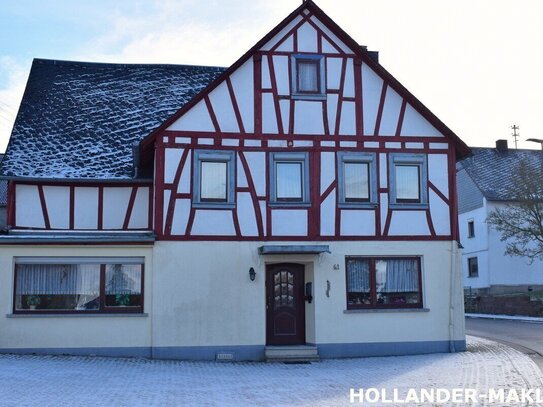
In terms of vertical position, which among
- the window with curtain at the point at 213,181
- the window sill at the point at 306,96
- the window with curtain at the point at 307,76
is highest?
the window with curtain at the point at 307,76

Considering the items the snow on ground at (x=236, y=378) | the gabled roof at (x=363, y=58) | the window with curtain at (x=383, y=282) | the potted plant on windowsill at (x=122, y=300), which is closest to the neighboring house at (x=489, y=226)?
the gabled roof at (x=363, y=58)

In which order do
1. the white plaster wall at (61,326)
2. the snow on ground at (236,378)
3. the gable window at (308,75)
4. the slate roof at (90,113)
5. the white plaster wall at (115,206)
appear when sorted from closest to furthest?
the snow on ground at (236,378)
the white plaster wall at (61,326)
the gable window at (308,75)
the white plaster wall at (115,206)
the slate roof at (90,113)

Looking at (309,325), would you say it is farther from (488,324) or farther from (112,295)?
(488,324)

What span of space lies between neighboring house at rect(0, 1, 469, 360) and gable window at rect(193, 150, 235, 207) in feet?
0.12

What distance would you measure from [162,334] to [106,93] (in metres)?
10.1

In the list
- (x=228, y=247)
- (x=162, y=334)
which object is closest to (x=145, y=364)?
(x=162, y=334)

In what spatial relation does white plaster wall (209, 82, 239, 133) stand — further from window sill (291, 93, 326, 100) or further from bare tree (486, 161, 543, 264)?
bare tree (486, 161, 543, 264)

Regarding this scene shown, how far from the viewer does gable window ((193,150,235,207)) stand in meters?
18.7

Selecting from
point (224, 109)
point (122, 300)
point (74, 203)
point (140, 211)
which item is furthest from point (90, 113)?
point (122, 300)

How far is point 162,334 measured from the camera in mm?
17938

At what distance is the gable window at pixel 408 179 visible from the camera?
19.5 m

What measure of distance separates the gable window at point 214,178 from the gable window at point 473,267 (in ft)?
101

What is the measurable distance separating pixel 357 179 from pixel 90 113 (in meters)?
9.47

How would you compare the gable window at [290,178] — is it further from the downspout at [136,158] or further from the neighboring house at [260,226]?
the downspout at [136,158]
